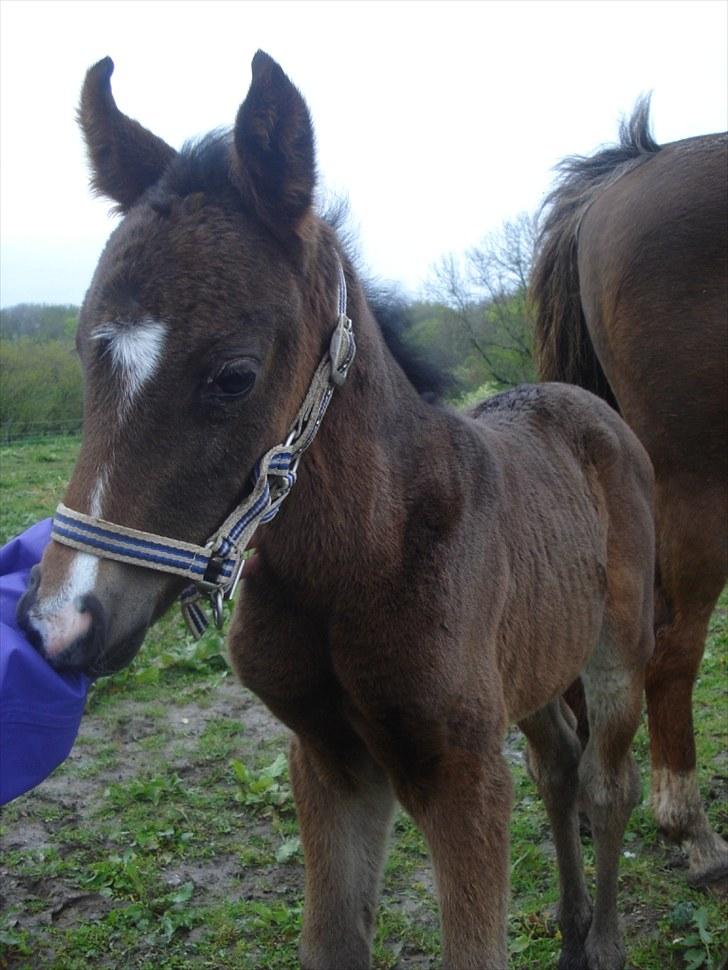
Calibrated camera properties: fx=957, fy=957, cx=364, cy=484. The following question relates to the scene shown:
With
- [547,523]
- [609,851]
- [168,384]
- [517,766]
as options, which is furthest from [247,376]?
A: [517,766]

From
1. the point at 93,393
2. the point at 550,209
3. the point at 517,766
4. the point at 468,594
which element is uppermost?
the point at 550,209

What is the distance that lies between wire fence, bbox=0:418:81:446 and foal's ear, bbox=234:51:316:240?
20.3 meters

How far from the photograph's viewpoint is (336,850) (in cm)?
243

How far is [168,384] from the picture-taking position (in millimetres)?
1723

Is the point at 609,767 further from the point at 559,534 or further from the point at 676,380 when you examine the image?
the point at 676,380

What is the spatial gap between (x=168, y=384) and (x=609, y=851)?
7.46ft

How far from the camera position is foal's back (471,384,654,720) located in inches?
98.0

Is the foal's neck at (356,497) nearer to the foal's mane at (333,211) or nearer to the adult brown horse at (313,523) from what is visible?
the adult brown horse at (313,523)

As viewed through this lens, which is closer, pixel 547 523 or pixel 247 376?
pixel 247 376

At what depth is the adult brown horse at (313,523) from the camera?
1727 millimetres

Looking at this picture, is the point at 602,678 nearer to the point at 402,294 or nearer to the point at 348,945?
the point at 348,945

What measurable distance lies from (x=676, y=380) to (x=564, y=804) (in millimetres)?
1601

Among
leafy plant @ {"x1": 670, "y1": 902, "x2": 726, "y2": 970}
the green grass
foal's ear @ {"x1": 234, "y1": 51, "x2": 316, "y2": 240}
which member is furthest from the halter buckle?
the green grass

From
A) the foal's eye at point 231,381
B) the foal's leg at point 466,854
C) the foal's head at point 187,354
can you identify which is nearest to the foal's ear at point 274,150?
the foal's head at point 187,354
